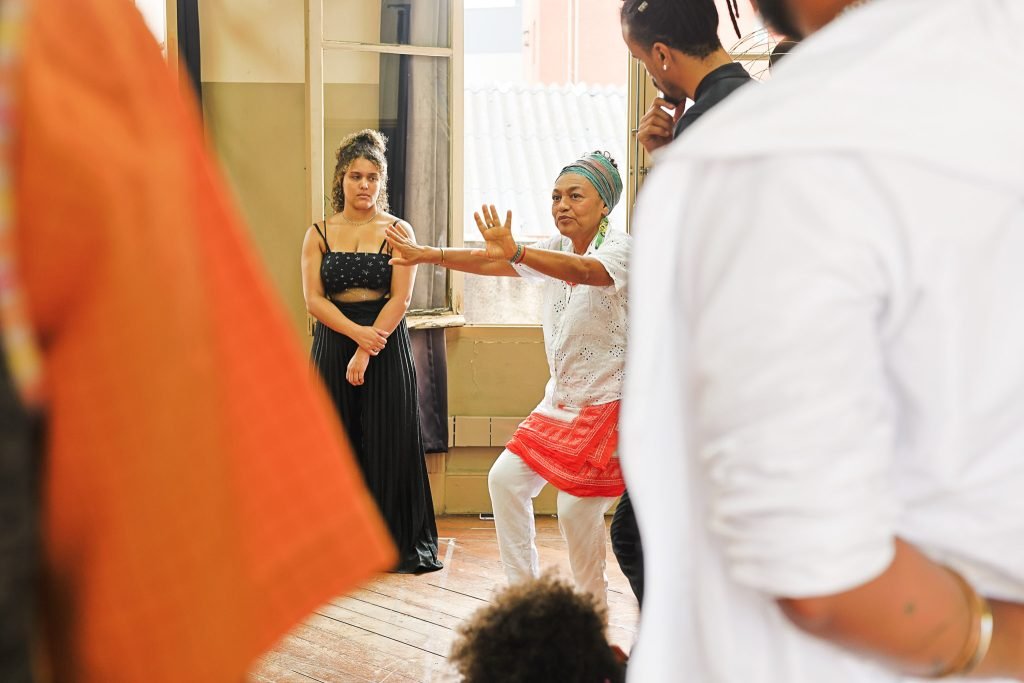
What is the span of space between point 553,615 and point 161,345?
1.14 m

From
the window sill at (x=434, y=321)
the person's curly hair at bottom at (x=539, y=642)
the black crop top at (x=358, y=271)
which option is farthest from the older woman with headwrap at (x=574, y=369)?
the person's curly hair at bottom at (x=539, y=642)

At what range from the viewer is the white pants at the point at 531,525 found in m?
3.18

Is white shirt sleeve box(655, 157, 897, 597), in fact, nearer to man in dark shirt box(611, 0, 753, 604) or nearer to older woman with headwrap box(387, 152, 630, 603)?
man in dark shirt box(611, 0, 753, 604)

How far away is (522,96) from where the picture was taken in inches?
250

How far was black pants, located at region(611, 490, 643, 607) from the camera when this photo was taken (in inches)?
91.0

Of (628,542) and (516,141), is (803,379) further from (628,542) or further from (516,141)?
(516,141)

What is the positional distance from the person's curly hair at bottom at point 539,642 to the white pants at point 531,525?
5.52 ft

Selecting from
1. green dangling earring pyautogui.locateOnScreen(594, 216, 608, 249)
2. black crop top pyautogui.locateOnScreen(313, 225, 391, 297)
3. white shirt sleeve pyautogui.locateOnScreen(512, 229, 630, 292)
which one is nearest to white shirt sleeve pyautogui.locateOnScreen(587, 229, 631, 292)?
white shirt sleeve pyautogui.locateOnScreen(512, 229, 630, 292)

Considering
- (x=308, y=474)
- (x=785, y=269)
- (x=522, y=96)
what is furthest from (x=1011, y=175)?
(x=522, y=96)

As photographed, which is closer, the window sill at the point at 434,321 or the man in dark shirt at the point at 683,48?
the man in dark shirt at the point at 683,48

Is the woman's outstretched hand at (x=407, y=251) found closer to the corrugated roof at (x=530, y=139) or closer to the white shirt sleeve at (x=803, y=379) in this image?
the corrugated roof at (x=530, y=139)

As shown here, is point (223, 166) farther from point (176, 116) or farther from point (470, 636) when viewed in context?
point (176, 116)

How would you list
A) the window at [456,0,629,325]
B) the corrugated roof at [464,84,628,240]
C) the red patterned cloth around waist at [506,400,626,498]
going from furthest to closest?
1. the corrugated roof at [464,84,628,240]
2. the window at [456,0,629,325]
3. the red patterned cloth around waist at [506,400,626,498]

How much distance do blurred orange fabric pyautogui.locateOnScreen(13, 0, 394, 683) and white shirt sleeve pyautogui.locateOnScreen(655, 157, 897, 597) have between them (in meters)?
0.30
